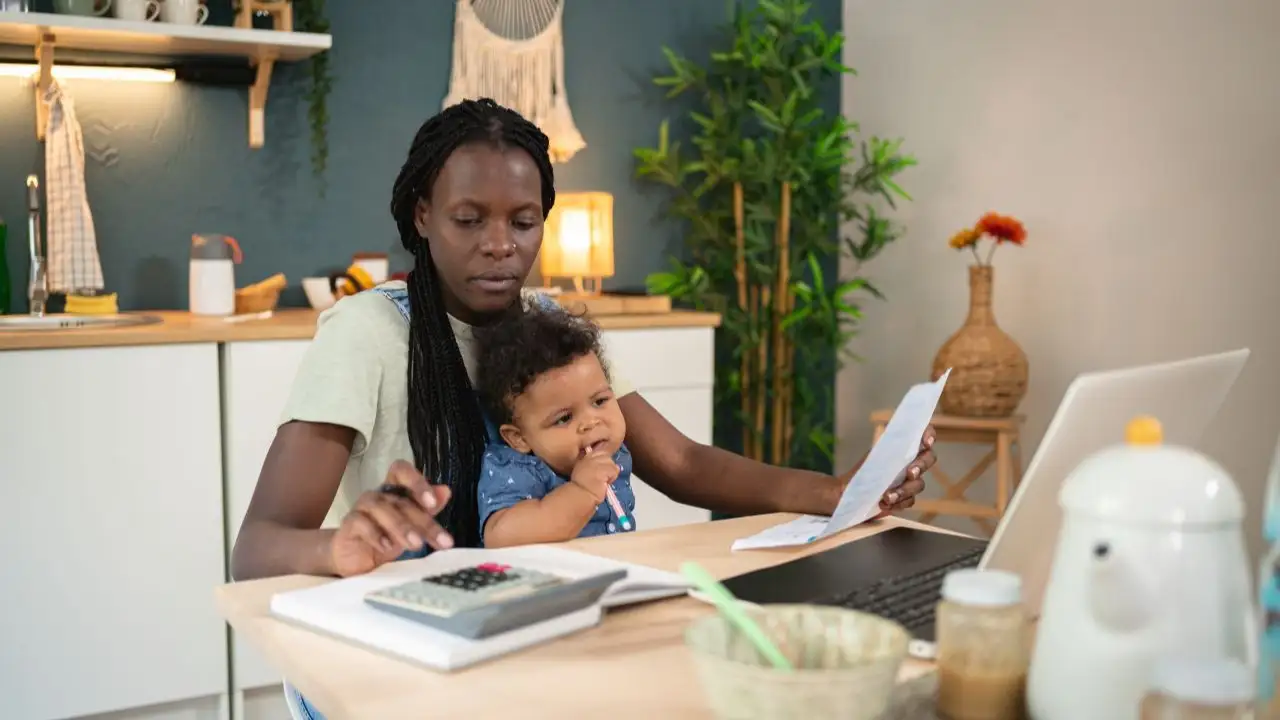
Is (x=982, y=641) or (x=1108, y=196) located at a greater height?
(x=1108, y=196)

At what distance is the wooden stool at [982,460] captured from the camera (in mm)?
3244

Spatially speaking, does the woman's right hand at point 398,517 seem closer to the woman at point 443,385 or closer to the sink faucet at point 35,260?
the woman at point 443,385

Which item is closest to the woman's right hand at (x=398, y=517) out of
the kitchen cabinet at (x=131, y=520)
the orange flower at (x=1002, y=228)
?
the kitchen cabinet at (x=131, y=520)

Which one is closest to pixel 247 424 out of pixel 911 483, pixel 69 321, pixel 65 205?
pixel 69 321

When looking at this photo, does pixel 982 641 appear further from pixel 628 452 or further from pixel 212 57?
pixel 212 57

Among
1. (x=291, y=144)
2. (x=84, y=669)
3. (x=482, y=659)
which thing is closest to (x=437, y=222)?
(x=482, y=659)

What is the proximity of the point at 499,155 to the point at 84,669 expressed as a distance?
60.2 inches

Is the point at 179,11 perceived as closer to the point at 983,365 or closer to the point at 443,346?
the point at 443,346

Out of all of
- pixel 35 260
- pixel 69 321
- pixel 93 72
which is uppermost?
pixel 93 72

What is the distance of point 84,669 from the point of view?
2.52 metres

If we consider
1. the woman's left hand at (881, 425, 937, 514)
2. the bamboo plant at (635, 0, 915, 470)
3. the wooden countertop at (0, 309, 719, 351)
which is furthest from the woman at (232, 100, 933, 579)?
the bamboo plant at (635, 0, 915, 470)

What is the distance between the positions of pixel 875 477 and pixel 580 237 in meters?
2.06

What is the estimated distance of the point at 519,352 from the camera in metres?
1.63

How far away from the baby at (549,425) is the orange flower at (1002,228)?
1834mm
